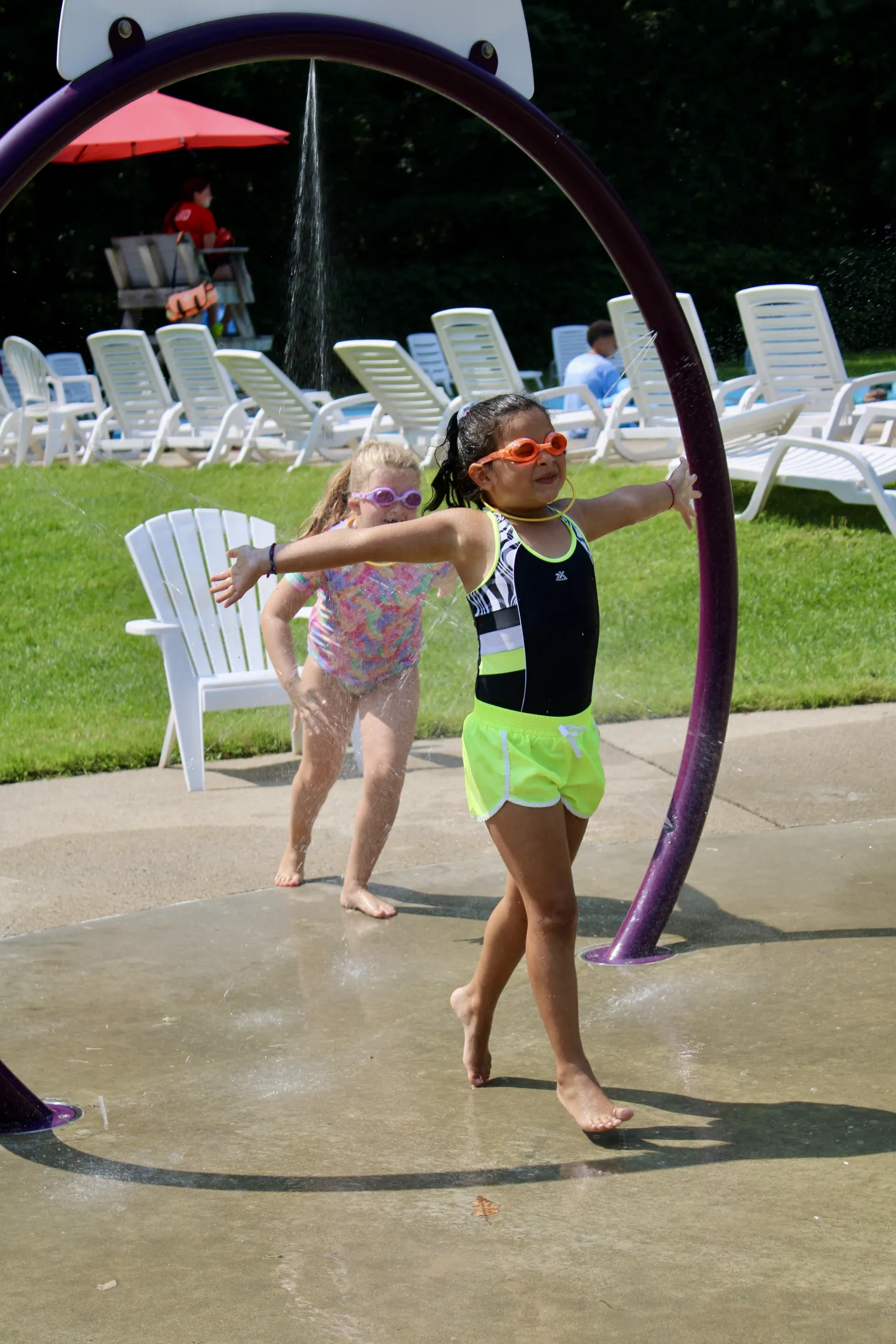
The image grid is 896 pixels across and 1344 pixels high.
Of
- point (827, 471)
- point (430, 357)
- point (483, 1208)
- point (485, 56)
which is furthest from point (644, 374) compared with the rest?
point (430, 357)

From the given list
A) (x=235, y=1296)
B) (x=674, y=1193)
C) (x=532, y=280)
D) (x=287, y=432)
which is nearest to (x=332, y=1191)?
(x=235, y=1296)

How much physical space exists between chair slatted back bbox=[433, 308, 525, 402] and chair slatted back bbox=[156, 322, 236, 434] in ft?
5.93

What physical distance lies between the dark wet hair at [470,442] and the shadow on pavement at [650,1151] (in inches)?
54.1

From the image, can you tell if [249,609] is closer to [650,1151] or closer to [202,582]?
[202,582]

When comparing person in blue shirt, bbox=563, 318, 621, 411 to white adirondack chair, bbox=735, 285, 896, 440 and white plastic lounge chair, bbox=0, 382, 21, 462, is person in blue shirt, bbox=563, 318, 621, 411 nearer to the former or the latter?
white adirondack chair, bbox=735, 285, 896, 440

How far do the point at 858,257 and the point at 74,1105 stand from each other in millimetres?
25344

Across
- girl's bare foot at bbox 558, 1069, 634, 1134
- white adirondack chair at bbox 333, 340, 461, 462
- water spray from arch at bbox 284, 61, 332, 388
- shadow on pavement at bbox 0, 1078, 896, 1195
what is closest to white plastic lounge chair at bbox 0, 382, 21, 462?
white adirondack chair at bbox 333, 340, 461, 462

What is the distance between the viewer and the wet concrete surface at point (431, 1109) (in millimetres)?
2617

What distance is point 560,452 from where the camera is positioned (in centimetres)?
331

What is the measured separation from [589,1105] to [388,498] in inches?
72.0

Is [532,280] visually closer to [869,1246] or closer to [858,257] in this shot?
[858,257]

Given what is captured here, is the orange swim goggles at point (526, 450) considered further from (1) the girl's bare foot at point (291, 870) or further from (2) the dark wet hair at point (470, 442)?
(1) the girl's bare foot at point (291, 870)

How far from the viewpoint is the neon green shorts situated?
321cm

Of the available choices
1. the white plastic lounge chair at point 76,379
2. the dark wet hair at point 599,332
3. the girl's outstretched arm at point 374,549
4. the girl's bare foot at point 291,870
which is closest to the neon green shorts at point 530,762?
the girl's outstretched arm at point 374,549
